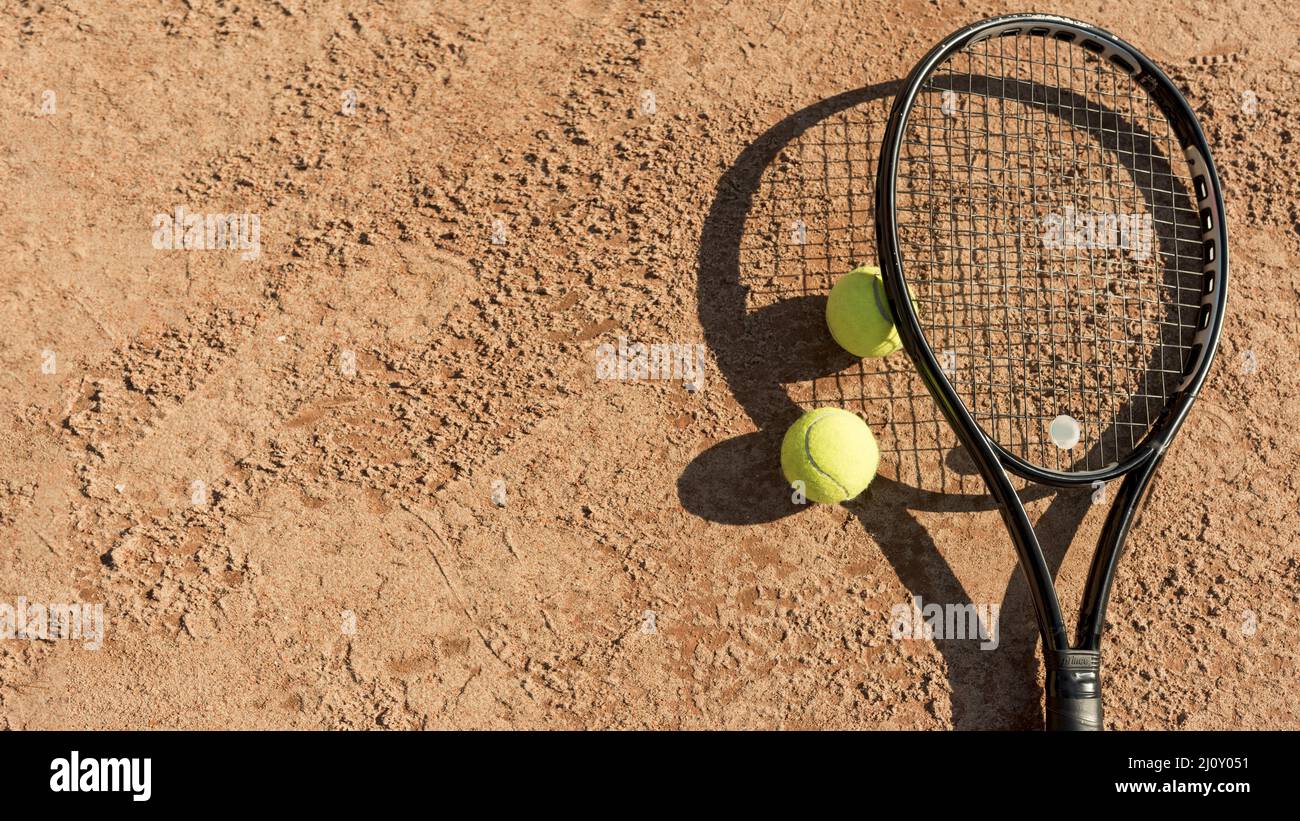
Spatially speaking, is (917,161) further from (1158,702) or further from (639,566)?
(1158,702)

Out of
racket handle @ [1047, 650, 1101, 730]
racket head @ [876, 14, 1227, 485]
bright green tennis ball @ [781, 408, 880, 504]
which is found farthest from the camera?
racket head @ [876, 14, 1227, 485]

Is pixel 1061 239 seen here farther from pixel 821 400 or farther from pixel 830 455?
pixel 830 455

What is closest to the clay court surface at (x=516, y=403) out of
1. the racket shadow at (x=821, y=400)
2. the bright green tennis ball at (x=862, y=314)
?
the racket shadow at (x=821, y=400)

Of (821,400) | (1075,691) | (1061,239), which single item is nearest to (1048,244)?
(1061,239)

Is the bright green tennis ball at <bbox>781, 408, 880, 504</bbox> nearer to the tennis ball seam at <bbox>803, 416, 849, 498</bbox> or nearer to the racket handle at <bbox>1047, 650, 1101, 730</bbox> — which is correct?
the tennis ball seam at <bbox>803, 416, 849, 498</bbox>

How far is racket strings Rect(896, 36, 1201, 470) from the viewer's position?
9.80 feet

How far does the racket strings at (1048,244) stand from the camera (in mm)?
2988

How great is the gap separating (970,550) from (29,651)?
3157mm

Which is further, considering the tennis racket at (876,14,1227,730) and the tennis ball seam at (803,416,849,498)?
the tennis racket at (876,14,1227,730)

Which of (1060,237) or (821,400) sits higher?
(1060,237)

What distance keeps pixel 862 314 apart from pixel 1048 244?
84 cm

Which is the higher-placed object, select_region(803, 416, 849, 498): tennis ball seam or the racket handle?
select_region(803, 416, 849, 498): tennis ball seam

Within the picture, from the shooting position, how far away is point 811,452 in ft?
8.86

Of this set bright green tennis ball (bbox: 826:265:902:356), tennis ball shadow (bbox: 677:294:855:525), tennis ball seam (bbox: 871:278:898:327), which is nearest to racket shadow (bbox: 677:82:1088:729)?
tennis ball shadow (bbox: 677:294:855:525)
